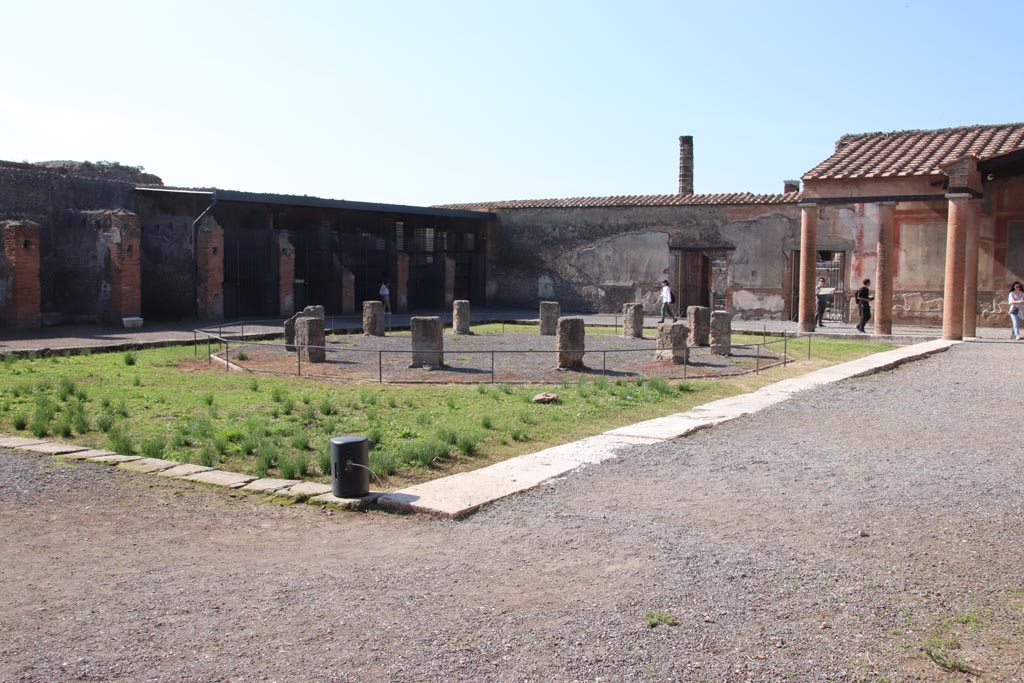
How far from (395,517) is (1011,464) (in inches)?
184

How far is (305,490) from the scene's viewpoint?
6.32 meters

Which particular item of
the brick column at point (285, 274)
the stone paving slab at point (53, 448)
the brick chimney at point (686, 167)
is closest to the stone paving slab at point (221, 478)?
the stone paving slab at point (53, 448)

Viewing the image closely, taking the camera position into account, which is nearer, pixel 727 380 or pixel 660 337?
pixel 727 380

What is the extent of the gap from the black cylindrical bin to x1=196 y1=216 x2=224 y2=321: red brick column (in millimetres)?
18332

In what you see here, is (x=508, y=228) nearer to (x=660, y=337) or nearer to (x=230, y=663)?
(x=660, y=337)

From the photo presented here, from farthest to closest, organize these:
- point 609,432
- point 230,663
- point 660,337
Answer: point 660,337
point 609,432
point 230,663

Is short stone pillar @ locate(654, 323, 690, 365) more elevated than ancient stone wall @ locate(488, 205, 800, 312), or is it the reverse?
ancient stone wall @ locate(488, 205, 800, 312)

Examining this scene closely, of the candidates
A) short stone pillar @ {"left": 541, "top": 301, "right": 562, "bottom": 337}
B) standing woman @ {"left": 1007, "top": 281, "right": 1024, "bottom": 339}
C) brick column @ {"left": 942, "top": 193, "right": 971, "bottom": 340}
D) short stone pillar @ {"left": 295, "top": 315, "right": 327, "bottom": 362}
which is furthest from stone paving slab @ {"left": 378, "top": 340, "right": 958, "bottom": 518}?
standing woman @ {"left": 1007, "top": 281, "right": 1024, "bottom": 339}

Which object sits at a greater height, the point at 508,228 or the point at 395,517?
the point at 508,228

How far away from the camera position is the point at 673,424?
29.2ft

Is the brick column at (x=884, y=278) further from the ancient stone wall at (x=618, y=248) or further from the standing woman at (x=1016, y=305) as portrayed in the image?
the ancient stone wall at (x=618, y=248)

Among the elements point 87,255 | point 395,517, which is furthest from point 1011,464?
point 87,255

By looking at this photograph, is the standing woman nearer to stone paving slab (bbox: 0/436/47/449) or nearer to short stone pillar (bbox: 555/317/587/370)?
short stone pillar (bbox: 555/317/587/370)

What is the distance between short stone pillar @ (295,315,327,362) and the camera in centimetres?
1496
